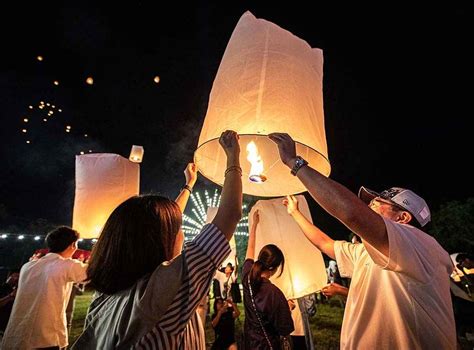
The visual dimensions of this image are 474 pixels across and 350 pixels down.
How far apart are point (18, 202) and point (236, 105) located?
37316 millimetres

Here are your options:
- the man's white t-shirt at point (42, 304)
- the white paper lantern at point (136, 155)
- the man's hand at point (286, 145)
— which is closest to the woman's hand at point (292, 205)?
the man's hand at point (286, 145)

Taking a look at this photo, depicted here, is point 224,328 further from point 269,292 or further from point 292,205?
point 292,205

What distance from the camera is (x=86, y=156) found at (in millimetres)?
4129

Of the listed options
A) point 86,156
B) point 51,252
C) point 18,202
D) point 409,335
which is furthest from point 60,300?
point 18,202

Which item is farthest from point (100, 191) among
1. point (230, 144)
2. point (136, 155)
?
point (230, 144)

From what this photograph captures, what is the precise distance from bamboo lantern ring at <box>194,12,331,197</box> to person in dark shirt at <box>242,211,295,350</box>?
1.88 metres

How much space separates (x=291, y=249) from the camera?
14.8ft

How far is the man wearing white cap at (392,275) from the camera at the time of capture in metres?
1.73

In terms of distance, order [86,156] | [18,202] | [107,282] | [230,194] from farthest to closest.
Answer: [18,202] < [86,156] < [230,194] < [107,282]

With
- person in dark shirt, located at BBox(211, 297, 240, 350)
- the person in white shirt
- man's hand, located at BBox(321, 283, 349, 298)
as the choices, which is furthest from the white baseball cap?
person in dark shirt, located at BBox(211, 297, 240, 350)

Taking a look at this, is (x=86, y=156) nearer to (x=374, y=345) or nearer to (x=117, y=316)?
(x=117, y=316)

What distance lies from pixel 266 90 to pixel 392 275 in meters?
1.62

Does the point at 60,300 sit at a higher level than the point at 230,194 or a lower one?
lower

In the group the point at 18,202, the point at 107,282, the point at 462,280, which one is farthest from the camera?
the point at 18,202
